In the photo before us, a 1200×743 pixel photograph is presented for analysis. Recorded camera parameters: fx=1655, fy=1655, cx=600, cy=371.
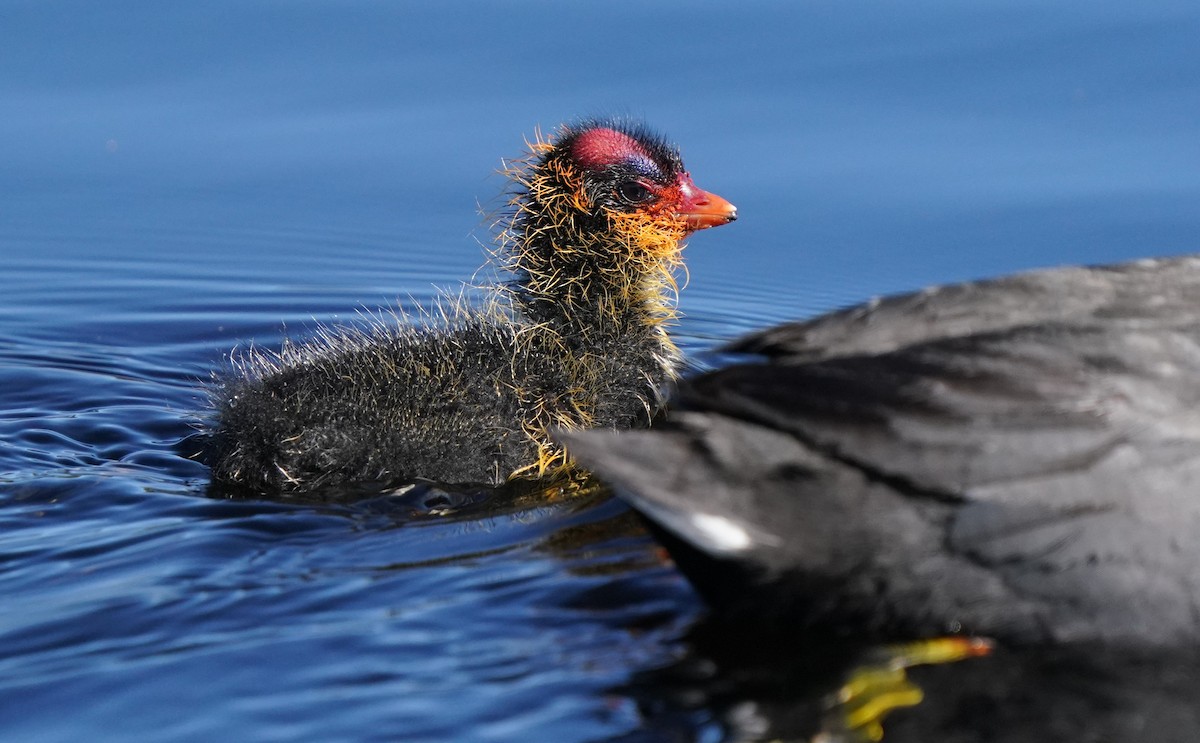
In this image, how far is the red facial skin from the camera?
509 cm

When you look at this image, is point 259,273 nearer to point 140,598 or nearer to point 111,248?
point 111,248

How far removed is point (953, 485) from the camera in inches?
126

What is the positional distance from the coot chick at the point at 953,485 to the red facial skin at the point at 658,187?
1.83 meters

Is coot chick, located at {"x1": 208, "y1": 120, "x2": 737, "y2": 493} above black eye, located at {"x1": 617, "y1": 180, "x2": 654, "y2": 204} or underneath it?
underneath

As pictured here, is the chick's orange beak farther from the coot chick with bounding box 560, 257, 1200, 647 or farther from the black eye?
the coot chick with bounding box 560, 257, 1200, 647

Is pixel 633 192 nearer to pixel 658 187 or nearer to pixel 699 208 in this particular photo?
pixel 658 187

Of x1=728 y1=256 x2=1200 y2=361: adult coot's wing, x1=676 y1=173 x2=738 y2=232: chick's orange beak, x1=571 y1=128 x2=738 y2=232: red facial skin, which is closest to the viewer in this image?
x1=728 y1=256 x2=1200 y2=361: adult coot's wing

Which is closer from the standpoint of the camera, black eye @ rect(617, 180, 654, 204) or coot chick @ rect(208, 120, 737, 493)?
coot chick @ rect(208, 120, 737, 493)

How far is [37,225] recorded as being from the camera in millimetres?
6590

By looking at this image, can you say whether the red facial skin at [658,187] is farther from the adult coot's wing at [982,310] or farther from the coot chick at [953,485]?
the coot chick at [953,485]

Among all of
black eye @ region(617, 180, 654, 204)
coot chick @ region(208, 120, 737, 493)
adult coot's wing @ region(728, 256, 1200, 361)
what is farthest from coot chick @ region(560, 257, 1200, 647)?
black eye @ region(617, 180, 654, 204)

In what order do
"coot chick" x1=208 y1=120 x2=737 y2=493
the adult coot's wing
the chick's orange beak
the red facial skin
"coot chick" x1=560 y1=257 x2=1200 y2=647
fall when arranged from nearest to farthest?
1. "coot chick" x1=560 y1=257 x2=1200 y2=647
2. the adult coot's wing
3. "coot chick" x1=208 y1=120 x2=737 y2=493
4. the red facial skin
5. the chick's orange beak

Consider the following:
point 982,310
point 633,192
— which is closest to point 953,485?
point 982,310

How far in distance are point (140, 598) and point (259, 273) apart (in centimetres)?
299
